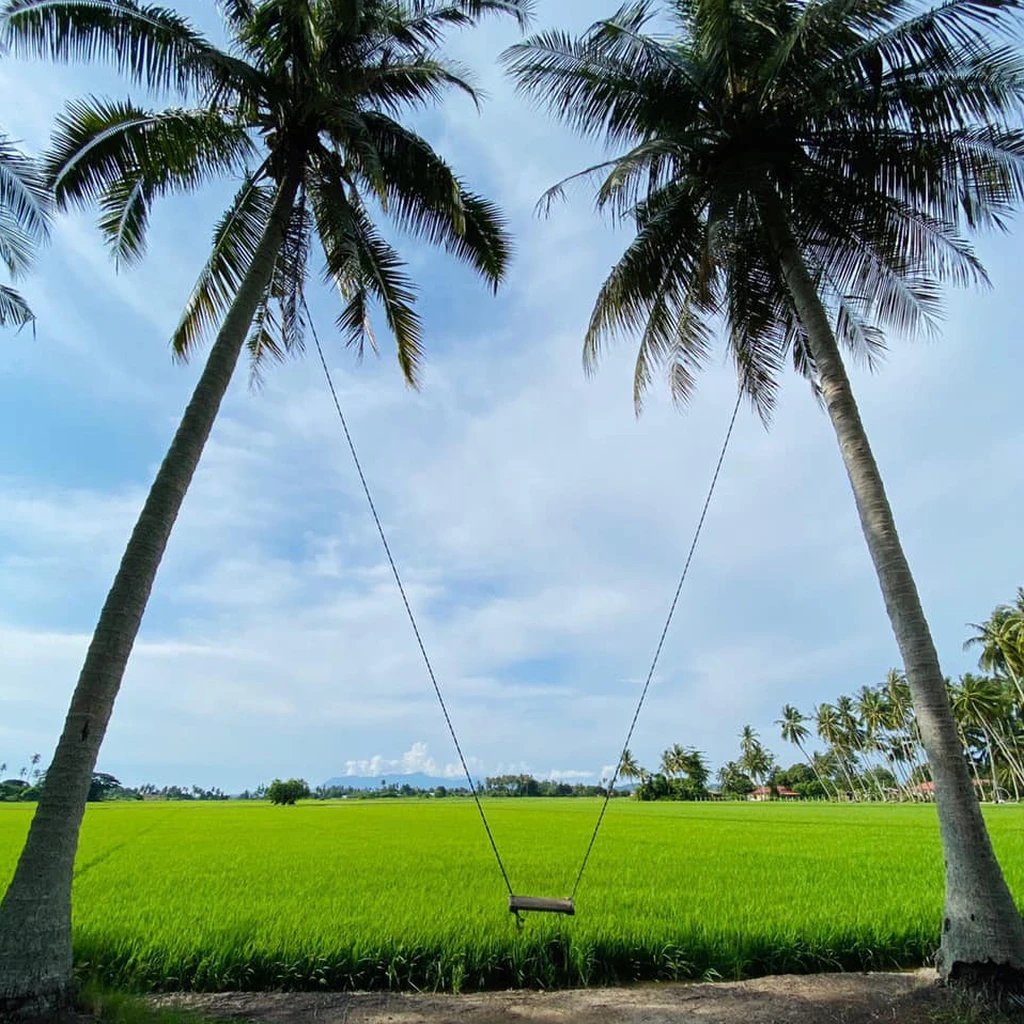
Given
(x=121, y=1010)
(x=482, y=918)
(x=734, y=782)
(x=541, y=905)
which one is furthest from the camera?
(x=734, y=782)

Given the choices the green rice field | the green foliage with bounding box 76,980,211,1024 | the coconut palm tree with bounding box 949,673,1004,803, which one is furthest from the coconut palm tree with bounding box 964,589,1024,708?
the green foliage with bounding box 76,980,211,1024

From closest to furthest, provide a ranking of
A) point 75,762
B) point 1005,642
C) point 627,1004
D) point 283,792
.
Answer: point 75,762 → point 627,1004 → point 1005,642 → point 283,792

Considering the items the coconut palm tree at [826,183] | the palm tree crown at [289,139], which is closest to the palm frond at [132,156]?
the palm tree crown at [289,139]

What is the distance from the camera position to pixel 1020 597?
35500 mm

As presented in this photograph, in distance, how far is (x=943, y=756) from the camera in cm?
492

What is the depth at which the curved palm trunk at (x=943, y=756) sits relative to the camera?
451 centimetres

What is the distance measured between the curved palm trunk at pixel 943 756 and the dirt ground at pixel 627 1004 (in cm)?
43

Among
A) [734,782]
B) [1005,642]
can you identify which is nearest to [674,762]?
[734,782]

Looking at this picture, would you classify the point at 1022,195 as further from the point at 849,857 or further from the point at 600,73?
the point at 849,857

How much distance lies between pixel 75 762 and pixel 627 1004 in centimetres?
425

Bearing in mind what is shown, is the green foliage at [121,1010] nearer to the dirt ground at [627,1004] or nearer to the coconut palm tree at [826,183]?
the dirt ground at [627,1004]

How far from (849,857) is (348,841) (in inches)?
491

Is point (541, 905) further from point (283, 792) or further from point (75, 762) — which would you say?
point (283, 792)

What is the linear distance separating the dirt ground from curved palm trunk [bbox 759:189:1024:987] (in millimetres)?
432
